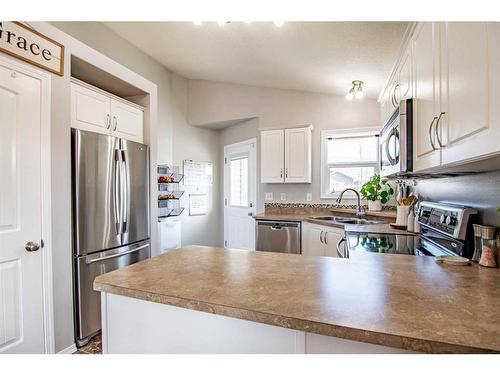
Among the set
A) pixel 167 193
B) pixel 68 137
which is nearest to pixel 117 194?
pixel 68 137

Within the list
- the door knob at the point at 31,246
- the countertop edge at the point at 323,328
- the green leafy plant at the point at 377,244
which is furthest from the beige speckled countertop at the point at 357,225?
the door knob at the point at 31,246

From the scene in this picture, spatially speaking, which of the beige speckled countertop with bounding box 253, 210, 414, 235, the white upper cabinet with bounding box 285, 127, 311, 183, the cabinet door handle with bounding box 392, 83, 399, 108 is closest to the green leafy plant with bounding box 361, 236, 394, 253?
the beige speckled countertop with bounding box 253, 210, 414, 235

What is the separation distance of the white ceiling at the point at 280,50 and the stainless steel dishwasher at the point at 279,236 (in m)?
1.81

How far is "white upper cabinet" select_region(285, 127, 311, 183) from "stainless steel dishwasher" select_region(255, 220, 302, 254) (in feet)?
2.24

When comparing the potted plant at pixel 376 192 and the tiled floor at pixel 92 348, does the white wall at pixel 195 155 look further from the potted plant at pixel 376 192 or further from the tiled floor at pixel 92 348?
the potted plant at pixel 376 192

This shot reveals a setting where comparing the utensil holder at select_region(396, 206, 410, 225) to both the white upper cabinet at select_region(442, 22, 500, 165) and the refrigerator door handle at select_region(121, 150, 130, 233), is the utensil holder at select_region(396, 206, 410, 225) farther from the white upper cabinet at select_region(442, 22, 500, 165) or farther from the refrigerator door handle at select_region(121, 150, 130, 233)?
the refrigerator door handle at select_region(121, 150, 130, 233)

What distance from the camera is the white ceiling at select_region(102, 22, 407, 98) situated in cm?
220

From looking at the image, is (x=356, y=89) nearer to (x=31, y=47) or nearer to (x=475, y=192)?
(x=475, y=192)

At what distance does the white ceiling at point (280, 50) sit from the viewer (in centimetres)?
220

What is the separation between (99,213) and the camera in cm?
214

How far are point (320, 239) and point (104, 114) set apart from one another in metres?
2.51
